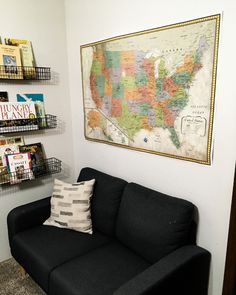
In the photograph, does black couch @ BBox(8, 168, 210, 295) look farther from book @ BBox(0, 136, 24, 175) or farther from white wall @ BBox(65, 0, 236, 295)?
book @ BBox(0, 136, 24, 175)

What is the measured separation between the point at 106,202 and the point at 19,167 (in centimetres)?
83

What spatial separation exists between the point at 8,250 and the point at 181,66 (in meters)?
2.20

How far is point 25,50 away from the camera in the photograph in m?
2.21

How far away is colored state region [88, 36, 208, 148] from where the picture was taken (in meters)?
1.66

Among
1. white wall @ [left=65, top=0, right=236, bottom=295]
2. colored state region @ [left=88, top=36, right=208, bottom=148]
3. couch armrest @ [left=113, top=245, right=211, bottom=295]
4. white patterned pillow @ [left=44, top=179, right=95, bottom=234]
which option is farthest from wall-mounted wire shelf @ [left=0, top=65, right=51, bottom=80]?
couch armrest @ [left=113, top=245, right=211, bottom=295]

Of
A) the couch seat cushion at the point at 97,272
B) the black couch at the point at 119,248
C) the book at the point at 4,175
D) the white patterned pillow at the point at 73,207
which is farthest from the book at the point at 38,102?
the couch seat cushion at the point at 97,272

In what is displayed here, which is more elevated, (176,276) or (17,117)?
(17,117)

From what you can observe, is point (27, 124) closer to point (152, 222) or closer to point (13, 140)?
point (13, 140)

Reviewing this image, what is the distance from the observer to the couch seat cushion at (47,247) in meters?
1.76

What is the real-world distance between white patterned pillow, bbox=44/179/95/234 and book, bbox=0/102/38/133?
64cm

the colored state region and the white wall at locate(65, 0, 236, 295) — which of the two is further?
the colored state region

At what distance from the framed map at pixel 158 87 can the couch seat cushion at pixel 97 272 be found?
30.7 inches

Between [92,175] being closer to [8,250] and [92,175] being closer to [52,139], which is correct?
[52,139]

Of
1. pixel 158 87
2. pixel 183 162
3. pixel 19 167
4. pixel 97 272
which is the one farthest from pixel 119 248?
pixel 158 87
